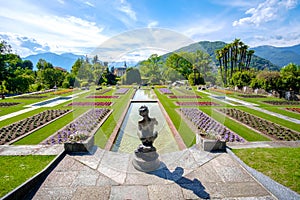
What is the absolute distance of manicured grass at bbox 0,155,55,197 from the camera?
4.62 meters

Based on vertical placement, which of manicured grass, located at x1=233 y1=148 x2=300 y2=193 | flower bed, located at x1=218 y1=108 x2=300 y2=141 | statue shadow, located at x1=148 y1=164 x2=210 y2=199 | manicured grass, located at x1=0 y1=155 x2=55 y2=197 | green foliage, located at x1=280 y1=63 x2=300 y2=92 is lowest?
manicured grass, located at x1=0 y1=155 x2=55 y2=197

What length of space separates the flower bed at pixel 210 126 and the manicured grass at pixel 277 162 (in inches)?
47.7

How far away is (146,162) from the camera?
17.6 ft

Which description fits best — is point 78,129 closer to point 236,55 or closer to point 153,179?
point 153,179

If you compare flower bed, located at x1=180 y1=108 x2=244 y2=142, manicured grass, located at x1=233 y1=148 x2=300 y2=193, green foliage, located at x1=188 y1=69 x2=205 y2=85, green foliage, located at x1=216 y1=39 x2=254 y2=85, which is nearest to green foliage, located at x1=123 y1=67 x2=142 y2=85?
green foliage, located at x1=188 y1=69 x2=205 y2=85

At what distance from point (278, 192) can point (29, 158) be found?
23.0ft

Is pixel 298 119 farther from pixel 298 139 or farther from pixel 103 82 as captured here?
pixel 103 82

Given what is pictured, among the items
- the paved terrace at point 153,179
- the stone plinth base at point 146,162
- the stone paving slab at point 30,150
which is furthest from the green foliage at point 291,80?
A: the stone paving slab at point 30,150

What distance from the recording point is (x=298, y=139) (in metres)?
8.16

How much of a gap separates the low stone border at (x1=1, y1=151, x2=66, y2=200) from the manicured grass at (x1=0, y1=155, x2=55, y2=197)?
30 cm

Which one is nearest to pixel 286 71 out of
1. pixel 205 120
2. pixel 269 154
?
pixel 205 120

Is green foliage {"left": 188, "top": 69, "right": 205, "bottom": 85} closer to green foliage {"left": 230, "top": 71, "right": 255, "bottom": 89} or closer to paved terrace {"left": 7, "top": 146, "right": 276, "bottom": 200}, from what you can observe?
green foliage {"left": 230, "top": 71, "right": 255, "bottom": 89}

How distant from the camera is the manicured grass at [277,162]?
4773mm

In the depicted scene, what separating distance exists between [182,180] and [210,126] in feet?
18.9
